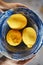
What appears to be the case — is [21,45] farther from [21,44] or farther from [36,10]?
[36,10]

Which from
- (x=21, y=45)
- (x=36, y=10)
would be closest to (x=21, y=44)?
(x=21, y=45)

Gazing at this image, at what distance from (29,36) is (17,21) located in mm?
61

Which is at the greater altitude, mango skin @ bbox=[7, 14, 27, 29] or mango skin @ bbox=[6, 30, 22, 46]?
mango skin @ bbox=[7, 14, 27, 29]

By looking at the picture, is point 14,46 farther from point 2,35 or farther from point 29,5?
point 29,5

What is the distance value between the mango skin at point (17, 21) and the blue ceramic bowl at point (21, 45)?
0.01 meters

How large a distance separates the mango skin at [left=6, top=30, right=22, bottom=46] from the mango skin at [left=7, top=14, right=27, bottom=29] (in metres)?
0.02

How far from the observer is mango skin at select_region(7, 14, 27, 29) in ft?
2.20

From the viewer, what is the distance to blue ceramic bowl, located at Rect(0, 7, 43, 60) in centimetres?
66

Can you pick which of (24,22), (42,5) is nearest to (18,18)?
(24,22)

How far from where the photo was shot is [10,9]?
680 mm

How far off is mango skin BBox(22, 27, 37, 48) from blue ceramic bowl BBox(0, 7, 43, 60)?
11mm

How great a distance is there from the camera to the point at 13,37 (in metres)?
0.68

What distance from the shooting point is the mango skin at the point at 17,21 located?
67cm

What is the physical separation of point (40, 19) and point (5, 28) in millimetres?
121
